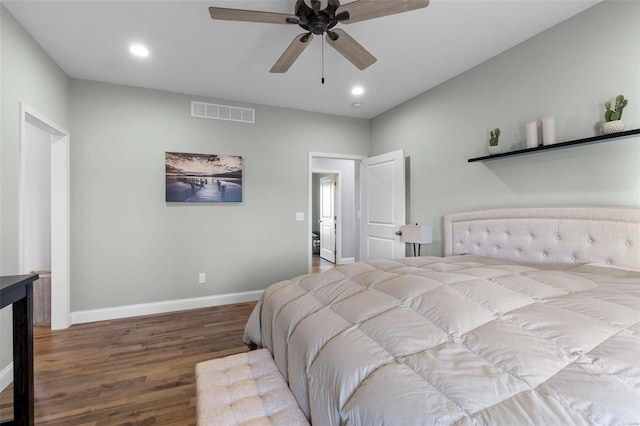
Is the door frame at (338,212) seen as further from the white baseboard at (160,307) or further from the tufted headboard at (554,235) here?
the tufted headboard at (554,235)

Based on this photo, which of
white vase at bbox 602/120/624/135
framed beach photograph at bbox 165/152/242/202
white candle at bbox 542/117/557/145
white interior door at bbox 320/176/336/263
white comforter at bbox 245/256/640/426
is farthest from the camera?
white interior door at bbox 320/176/336/263

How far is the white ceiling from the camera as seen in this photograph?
2082 millimetres

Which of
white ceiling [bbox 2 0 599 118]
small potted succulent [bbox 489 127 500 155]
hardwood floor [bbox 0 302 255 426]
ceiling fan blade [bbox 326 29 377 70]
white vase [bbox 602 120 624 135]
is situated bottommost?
hardwood floor [bbox 0 302 255 426]

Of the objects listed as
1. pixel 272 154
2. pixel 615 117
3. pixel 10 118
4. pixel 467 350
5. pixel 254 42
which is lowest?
pixel 467 350

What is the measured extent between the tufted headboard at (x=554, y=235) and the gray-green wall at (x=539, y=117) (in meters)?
0.12

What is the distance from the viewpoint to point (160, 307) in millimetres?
3447

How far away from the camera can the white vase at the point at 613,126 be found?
1.87 metres

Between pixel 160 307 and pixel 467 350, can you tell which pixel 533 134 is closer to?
pixel 467 350

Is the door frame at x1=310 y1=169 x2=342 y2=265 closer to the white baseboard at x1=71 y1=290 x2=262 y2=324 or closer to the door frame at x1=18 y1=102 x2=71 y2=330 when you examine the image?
the white baseboard at x1=71 y1=290 x2=262 y2=324

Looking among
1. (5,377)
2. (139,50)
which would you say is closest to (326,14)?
(139,50)

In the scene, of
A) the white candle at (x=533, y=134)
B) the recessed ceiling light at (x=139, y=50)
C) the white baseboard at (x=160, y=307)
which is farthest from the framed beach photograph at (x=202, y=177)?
the white candle at (x=533, y=134)

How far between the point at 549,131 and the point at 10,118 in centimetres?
412

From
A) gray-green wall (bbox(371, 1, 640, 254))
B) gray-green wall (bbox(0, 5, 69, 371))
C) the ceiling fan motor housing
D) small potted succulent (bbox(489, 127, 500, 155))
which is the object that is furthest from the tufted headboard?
gray-green wall (bbox(0, 5, 69, 371))

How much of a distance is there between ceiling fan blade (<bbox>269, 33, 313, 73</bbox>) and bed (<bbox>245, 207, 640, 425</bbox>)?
1.64 metres
